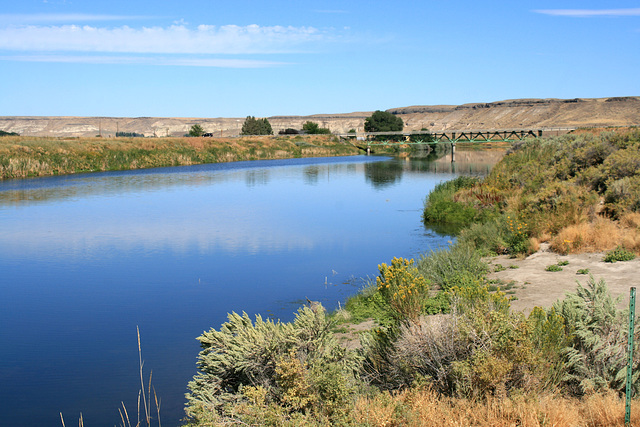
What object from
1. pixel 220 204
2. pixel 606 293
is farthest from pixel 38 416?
pixel 220 204

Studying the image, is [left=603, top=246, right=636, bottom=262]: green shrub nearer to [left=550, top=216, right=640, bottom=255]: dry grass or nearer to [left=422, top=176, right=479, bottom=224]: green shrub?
[left=550, top=216, right=640, bottom=255]: dry grass

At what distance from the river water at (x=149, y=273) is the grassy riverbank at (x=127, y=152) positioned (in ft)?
51.9

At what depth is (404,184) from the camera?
138 ft

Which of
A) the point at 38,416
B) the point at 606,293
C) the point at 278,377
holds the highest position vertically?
the point at 606,293

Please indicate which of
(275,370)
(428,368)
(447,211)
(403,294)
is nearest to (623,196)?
(447,211)

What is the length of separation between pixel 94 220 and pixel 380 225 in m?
12.7

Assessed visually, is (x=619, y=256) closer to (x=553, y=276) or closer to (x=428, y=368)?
(x=553, y=276)

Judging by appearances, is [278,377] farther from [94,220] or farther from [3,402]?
[94,220]

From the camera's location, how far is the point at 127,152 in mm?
60156

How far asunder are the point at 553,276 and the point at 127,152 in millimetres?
55117

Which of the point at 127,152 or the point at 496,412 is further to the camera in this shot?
the point at 127,152

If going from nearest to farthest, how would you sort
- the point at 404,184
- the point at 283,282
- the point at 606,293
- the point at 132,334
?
1. the point at 606,293
2. the point at 132,334
3. the point at 283,282
4. the point at 404,184

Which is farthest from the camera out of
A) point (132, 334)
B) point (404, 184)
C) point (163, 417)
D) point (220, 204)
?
point (404, 184)

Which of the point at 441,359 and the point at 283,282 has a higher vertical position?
the point at 441,359
